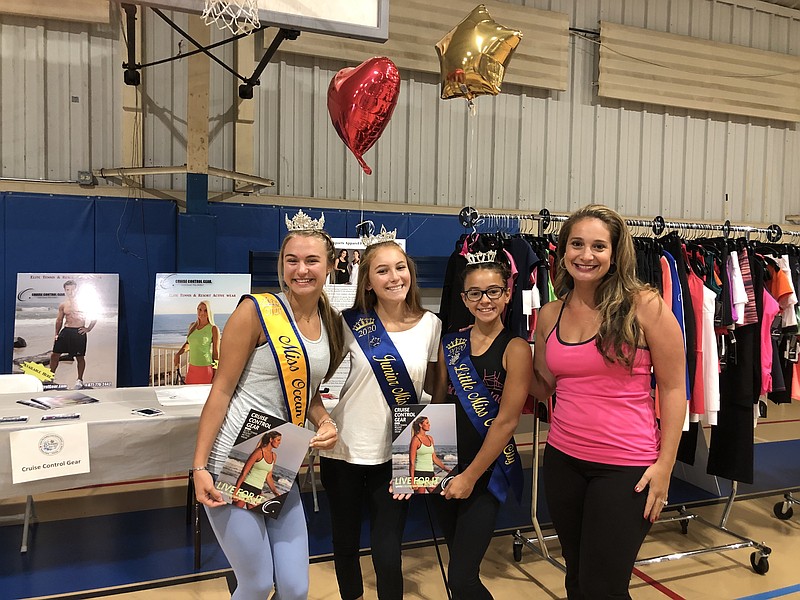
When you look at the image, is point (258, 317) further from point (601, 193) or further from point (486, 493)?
Result: point (601, 193)

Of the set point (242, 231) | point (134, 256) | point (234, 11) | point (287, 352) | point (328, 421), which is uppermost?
point (234, 11)

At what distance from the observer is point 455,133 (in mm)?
6062

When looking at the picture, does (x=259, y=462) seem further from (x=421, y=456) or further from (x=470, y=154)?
(x=470, y=154)

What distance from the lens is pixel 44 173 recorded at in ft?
16.0

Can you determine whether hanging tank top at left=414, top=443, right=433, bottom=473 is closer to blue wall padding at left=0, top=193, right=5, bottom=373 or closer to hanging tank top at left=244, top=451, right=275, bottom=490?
hanging tank top at left=244, top=451, right=275, bottom=490

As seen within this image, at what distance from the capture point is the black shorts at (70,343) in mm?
→ 4441

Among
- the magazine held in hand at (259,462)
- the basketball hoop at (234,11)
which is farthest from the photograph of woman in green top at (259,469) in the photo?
the basketball hoop at (234,11)

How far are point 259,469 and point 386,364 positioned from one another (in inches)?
19.4

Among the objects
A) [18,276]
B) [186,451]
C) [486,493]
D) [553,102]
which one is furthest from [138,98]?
[486,493]

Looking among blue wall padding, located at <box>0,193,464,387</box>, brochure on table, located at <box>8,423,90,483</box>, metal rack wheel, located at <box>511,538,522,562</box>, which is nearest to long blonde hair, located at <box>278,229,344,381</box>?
brochure on table, located at <box>8,423,90,483</box>

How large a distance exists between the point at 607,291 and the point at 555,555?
1.91 meters

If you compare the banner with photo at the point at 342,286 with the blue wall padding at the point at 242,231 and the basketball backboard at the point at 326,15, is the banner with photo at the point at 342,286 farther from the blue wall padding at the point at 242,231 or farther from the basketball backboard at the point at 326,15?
the blue wall padding at the point at 242,231

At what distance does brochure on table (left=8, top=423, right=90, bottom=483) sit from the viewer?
2332 mm

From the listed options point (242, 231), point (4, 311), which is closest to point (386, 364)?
point (242, 231)
